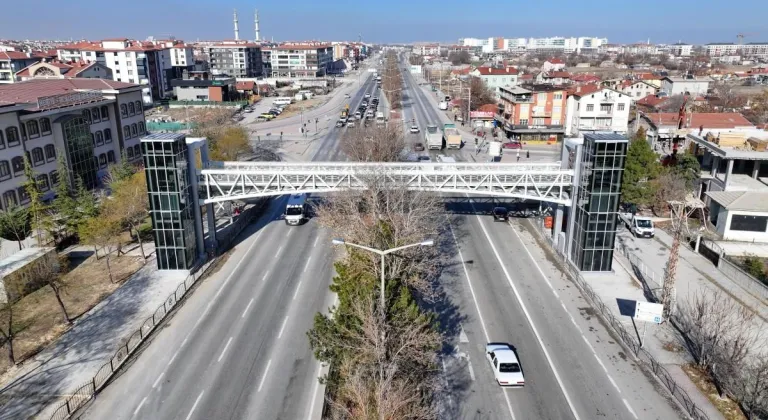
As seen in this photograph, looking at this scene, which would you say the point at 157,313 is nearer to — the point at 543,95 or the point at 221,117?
the point at 221,117

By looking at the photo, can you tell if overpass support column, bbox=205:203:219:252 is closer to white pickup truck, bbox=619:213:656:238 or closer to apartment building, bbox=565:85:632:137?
white pickup truck, bbox=619:213:656:238

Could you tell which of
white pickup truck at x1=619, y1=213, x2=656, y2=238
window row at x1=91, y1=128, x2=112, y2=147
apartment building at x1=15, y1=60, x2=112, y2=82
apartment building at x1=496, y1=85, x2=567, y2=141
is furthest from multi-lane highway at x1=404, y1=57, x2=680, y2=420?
apartment building at x1=15, y1=60, x2=112, y2=82

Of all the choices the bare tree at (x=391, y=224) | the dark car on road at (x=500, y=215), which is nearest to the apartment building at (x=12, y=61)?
A: the bare tree at (x=391, y=224)

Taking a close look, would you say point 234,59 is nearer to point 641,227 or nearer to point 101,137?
point 101,137

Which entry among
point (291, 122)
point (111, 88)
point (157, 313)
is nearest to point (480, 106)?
point (291, 122)

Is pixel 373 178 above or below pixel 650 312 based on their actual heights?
above

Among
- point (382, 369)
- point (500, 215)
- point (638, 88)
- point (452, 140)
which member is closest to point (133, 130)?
point (452, 140)
